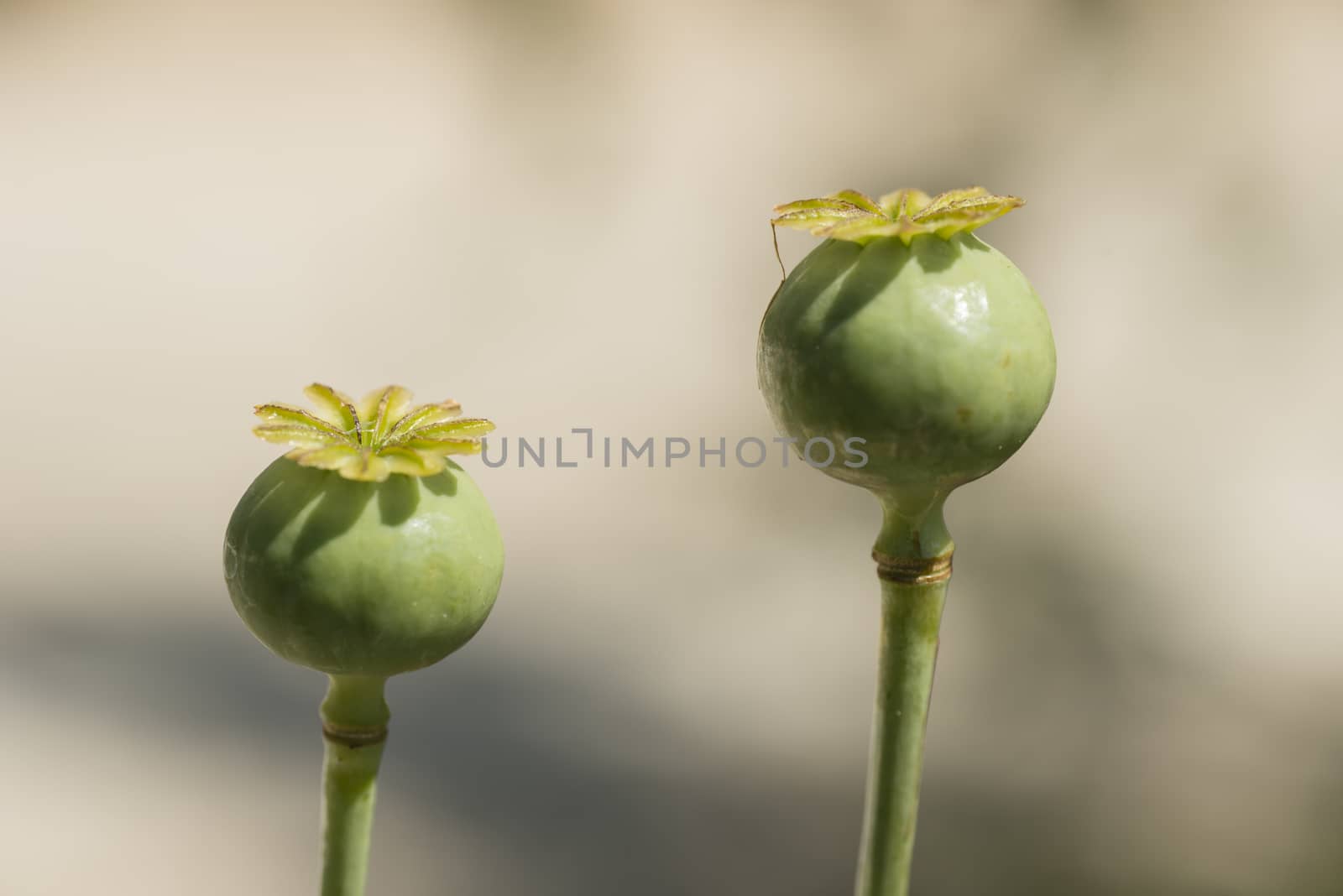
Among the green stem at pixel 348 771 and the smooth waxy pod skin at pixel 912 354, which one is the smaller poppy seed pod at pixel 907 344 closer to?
the smooth waxy pod skin at pixel 912 354

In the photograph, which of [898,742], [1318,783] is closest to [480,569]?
[898,742]

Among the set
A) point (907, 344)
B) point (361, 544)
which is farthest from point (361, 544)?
point (907, 344)

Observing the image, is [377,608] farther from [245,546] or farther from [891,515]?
[891,515]

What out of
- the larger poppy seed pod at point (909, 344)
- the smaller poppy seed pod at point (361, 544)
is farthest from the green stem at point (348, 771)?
the larger poppy seed pod at point (909, 344)

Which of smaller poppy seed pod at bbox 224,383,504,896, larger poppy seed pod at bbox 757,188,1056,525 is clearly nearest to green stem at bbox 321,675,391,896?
smaller poppy seed pod at bbox 224,383,504,896

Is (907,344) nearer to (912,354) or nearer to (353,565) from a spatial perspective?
(912,354)
